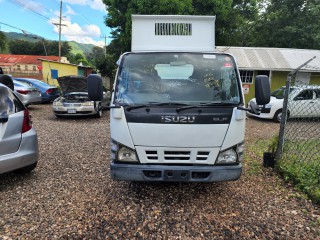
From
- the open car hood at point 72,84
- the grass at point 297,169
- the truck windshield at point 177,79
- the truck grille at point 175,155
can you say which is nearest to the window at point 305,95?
the grass at point 297,169

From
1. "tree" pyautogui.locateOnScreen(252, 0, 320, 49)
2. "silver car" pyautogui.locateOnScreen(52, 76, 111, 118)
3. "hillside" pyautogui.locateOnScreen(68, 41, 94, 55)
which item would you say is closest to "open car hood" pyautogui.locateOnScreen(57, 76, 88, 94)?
"silver car" pyautogui.locateOnScreen(52, 76, 111, 118)

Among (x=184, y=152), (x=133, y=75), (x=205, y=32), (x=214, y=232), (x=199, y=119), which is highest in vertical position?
(x=205, y=32)

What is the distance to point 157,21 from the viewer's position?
4762 millimetres

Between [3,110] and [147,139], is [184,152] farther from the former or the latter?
[3,110]

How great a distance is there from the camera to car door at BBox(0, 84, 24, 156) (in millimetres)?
3605

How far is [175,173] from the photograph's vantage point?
10.8ft

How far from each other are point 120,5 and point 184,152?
542 inches

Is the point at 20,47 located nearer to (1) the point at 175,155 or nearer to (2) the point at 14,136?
(2) the point at 14,136

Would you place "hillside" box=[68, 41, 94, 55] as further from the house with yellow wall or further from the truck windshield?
the truck windshield

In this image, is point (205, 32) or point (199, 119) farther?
point (205, 32)

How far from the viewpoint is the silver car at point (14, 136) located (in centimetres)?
362

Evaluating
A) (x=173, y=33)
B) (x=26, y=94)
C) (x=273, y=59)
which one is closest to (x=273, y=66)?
(x=273, y=59)

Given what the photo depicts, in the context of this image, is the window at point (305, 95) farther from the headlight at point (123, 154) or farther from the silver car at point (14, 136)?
the silver car at point (14, 136)

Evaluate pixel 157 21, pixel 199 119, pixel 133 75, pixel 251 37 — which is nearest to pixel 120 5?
pixel 157 21
